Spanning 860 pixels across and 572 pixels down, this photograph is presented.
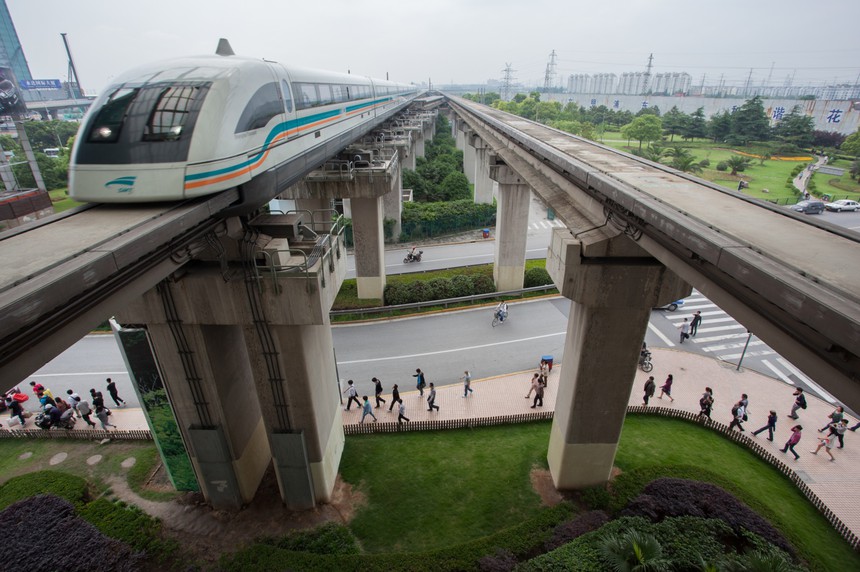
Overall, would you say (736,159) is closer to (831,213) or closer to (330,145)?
(831,213)

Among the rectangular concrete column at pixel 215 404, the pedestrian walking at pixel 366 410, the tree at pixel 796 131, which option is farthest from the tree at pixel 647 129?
the rectangular concrete column at pixel 215 404

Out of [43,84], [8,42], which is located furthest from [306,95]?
[43,84]

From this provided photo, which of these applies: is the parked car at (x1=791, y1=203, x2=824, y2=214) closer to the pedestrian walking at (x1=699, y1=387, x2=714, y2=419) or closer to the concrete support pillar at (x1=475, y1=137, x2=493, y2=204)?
the concrete support pillar at (x1=475, y1=137, x2=493, y2=204)

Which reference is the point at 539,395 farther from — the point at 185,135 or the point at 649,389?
the point at 185,135

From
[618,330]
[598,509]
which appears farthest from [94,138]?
[598,509]

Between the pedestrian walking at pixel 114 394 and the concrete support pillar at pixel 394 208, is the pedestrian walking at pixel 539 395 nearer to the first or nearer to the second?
the pedestrian walking at pixel 114 394

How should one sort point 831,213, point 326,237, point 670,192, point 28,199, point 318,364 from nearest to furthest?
point 670,192 < point 326,237 < point 318,364 < point 28,199 < point 831,213
